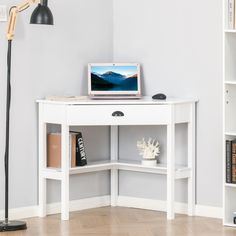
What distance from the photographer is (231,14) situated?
4953mm

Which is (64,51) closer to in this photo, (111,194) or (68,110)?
(68,110)

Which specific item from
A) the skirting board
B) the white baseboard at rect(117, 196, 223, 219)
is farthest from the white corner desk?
the white baseboard at rect(117, 196, 223, 219)

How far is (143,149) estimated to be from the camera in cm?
557

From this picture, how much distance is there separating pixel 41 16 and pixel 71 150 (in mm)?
984

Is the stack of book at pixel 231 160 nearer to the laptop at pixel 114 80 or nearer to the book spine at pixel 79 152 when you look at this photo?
the laptop at pixel 114 80

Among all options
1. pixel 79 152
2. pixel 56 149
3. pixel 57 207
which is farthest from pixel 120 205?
pixel 56 149

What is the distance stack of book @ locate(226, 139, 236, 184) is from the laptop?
0.87 meters

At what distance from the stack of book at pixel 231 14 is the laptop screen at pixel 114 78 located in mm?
941

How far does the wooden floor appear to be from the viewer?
4.88m

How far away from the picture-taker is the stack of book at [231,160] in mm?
4988

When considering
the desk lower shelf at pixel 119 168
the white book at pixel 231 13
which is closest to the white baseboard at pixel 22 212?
the desk lower shelf at pixel 119 168

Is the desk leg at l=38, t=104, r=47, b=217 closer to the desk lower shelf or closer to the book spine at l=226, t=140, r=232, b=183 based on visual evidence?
the desk lower shelf

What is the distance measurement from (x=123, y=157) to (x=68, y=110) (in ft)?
2.91

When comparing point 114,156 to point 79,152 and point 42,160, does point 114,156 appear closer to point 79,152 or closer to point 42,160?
point 79,152
